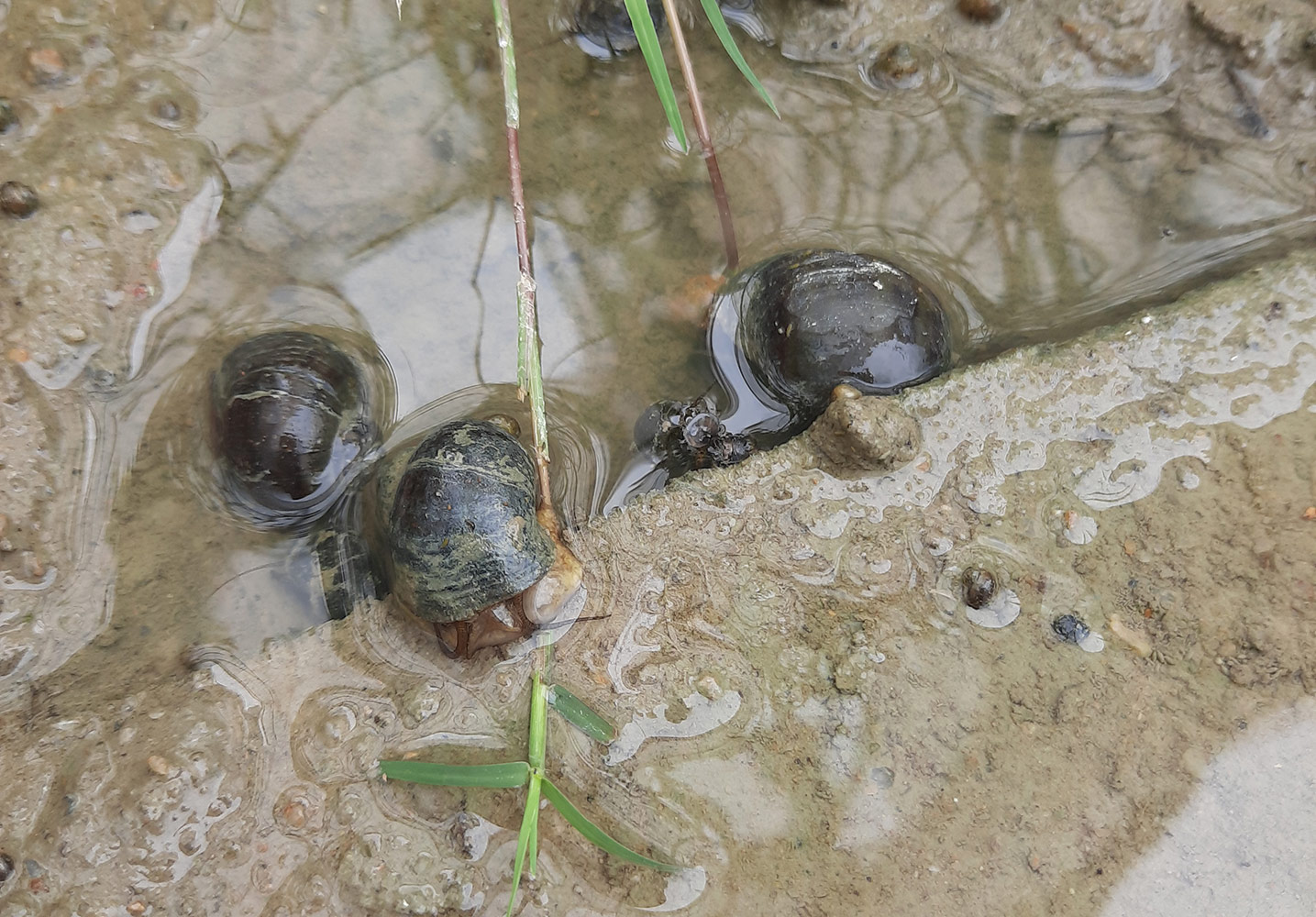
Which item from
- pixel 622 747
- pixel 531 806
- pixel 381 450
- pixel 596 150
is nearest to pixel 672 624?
pixel 622 747

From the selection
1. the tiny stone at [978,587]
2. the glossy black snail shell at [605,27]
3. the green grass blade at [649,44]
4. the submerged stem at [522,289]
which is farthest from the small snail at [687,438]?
the glossy black snail shell at [605,27]

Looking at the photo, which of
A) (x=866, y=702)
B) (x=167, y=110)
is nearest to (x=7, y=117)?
(x=167, y=110)

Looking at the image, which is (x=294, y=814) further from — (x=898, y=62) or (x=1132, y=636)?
(x=898, y=62)

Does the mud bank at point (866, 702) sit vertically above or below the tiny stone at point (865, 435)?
below

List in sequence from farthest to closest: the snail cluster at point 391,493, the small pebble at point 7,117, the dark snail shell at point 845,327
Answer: the small pebble at point 7,117 < the dark snail shell at point 845,327 < the snail cluster at point 391,493

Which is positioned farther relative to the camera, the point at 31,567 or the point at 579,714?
the point at 31,567

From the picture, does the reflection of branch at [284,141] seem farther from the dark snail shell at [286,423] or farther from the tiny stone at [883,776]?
the tiny stone at [883,776]
